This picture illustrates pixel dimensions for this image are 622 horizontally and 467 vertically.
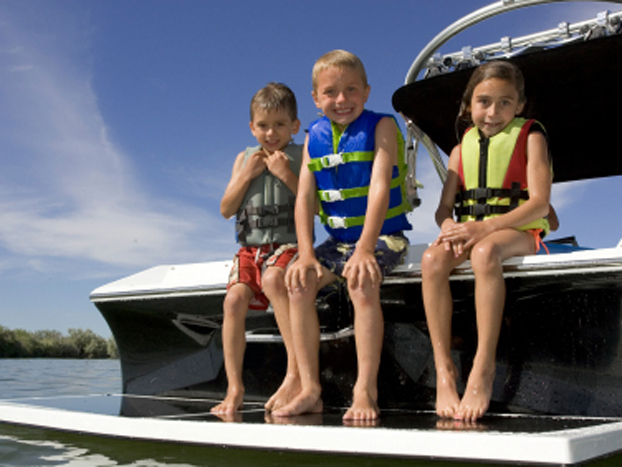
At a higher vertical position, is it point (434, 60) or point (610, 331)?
point (434, 60)

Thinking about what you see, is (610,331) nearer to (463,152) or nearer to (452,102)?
(463,152)

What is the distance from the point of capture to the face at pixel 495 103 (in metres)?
2.73

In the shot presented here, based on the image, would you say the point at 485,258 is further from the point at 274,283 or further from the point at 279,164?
the point at 279,164

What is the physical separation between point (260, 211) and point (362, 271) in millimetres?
936

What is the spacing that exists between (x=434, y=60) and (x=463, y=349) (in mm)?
1814

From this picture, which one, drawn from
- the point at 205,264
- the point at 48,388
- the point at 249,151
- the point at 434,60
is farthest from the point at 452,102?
the point at 48,388

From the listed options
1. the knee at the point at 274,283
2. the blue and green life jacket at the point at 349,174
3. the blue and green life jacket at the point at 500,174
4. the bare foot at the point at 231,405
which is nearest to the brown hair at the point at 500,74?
the blue and green life jacket at the point at 500,174

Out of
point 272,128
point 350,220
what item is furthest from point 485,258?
point 272,128

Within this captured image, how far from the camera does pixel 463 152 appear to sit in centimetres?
283

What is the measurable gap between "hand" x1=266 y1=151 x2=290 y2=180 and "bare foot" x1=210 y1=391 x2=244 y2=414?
110cm

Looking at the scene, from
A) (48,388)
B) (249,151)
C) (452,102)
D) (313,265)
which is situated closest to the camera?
(313,265)

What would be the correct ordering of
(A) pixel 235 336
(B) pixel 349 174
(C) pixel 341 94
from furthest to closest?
1. (A) pixel 235 336
2. (B) pixel 349 174
3. (C) pixel 341 94

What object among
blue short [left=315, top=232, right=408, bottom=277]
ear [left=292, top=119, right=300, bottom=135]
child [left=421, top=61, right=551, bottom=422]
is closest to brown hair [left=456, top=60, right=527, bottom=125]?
child [left=421, top=61, right=551, bottom=422]

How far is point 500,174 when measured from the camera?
270cm
